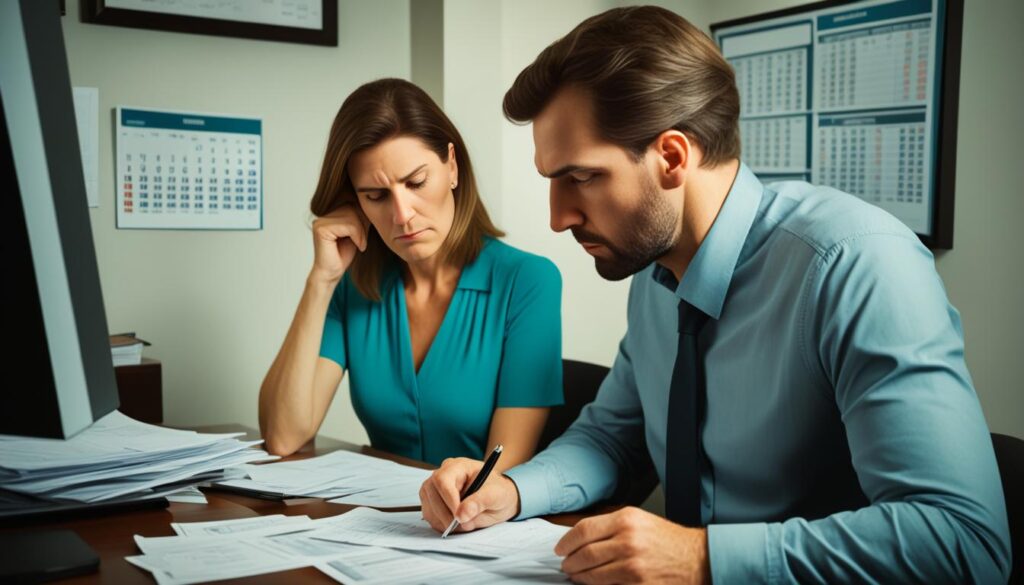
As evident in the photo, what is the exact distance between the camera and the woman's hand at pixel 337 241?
1.86 meters

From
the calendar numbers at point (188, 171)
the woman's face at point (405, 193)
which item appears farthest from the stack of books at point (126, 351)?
the woman's face at point (405, 193)

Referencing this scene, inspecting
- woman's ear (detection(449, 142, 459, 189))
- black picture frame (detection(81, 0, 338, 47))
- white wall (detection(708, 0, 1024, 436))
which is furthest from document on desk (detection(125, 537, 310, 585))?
white wall (detection(708, 0, 1024, 436))

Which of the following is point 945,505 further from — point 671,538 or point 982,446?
point 671,538

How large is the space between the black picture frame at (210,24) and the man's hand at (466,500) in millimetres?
1675

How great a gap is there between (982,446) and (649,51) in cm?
61

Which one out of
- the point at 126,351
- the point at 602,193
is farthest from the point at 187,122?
the point at 602,193

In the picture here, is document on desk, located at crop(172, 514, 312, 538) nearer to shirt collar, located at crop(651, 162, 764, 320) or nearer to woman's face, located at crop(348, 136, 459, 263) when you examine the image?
shirt collar, located at crop(651, 162, 764, 320)

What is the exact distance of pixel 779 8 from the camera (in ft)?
9.01

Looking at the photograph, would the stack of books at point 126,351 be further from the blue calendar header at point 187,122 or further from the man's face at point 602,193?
the man's face at point 602,193

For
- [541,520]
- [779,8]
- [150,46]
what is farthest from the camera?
[779,8]

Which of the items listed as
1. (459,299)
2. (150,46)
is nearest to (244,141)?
(150,46)

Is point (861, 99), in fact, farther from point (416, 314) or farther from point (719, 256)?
point (719, 256)

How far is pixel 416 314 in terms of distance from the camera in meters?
1.91

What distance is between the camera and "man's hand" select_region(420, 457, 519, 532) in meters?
1.09
